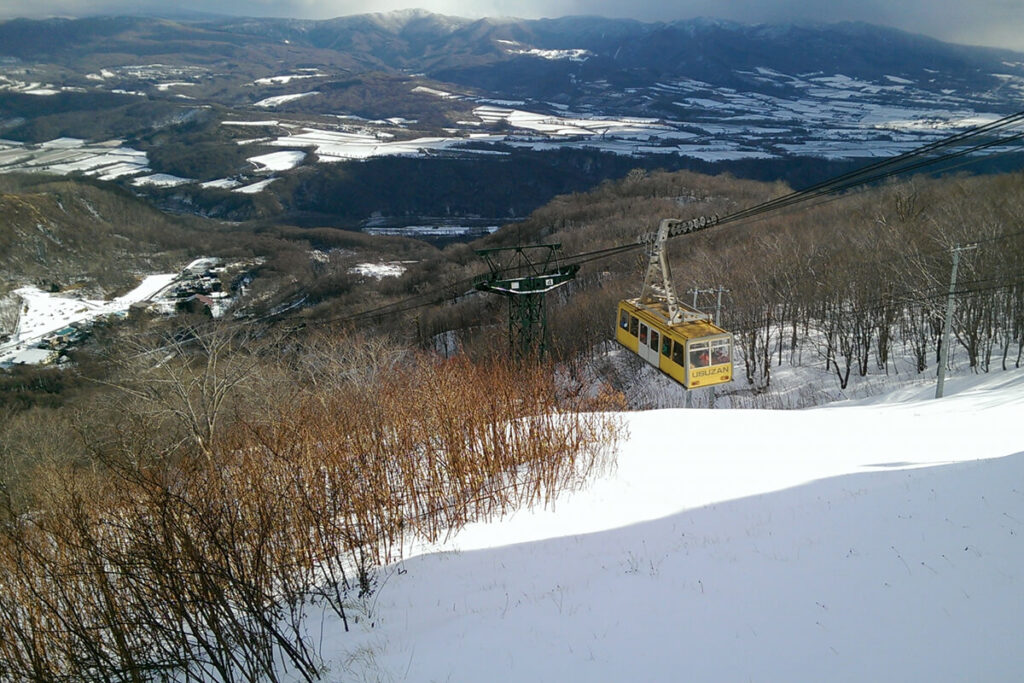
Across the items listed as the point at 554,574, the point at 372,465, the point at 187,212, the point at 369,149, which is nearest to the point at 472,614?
the point at 554,574

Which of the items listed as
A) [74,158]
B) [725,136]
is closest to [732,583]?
[725,136]

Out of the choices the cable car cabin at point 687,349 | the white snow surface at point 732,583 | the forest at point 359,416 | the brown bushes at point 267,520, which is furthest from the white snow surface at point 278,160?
the white snow surface at point 732,583

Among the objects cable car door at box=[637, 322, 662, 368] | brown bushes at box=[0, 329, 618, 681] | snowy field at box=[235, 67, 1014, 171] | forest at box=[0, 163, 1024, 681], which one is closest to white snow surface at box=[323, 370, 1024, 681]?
brown bushes at box=[0, 329, 618, 681]

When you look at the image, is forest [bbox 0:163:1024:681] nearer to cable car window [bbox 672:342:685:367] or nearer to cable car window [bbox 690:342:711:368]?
cable car window [bbox 672:342:685:367]

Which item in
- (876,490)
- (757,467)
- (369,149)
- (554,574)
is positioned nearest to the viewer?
(554,574)

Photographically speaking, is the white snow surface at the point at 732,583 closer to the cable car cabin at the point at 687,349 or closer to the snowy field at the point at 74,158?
the cable car cabin at the point at 687,349

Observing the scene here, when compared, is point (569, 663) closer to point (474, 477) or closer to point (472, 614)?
point (472, 614)
